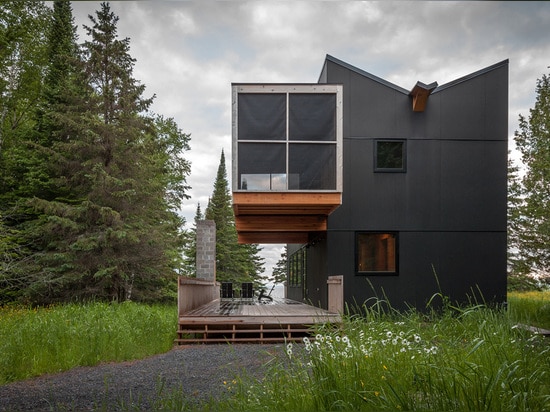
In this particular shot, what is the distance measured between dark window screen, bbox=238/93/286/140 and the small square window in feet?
8.30

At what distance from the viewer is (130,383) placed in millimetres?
4648

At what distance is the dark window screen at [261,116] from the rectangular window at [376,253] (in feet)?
10.3

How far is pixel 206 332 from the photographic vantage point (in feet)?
25.5

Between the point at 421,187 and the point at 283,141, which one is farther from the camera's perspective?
the point at 421,187

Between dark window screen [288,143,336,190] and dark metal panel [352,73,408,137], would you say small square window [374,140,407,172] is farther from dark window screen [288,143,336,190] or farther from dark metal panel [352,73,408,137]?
dark window screen [288,143,336,190]

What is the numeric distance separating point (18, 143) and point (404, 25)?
17.0 meters

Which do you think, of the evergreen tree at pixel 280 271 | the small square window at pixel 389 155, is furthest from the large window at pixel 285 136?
the evergreen tree at pixel 280 271

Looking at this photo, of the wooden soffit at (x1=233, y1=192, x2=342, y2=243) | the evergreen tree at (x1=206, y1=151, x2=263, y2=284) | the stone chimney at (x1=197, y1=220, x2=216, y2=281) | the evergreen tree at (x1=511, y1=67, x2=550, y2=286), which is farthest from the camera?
the evergreen tree at (x1=206, y1=151, x2=263, y2=284)

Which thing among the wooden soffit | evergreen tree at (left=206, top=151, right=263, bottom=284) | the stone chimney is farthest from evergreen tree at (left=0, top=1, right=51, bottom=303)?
evergreen tree at (left=206, top=151, right=263, bottom=284)

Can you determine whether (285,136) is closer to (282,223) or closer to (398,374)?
(282,223)

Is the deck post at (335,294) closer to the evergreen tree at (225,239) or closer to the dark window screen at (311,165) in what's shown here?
the dark window screen at (311,165)

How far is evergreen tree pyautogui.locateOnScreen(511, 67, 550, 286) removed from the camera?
53.8 ft

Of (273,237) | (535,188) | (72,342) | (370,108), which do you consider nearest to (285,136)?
(370,108)

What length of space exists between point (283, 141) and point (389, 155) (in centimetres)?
281
